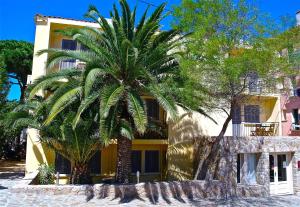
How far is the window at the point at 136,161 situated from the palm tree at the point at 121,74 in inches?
216

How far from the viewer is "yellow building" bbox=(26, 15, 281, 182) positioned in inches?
786

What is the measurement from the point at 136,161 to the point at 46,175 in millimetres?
6198

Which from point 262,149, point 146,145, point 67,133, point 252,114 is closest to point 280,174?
point 262,149

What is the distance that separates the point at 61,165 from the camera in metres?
20.2

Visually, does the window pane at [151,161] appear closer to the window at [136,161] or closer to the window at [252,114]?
the window at [136,161]

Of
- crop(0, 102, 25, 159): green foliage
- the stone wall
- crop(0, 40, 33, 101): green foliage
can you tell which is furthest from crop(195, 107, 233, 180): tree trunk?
crop(0, 40, 33, 101): green foliage

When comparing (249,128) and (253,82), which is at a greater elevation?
(253,82)

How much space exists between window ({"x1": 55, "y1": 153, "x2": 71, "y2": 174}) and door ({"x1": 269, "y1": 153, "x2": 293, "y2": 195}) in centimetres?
1246

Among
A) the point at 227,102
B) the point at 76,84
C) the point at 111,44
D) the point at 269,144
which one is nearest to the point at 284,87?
the point at 227,102

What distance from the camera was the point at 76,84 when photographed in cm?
1527

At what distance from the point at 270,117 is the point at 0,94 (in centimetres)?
1958

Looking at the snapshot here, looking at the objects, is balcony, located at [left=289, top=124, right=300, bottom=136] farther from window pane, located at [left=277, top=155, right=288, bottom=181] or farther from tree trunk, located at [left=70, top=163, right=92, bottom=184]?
tree trunk, located at [left=70, top=163, right=92, bottom=184]

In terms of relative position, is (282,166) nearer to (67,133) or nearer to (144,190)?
(144,190)

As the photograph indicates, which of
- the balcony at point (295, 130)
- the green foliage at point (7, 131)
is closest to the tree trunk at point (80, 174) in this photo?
the green foliage at point (7, 131)
